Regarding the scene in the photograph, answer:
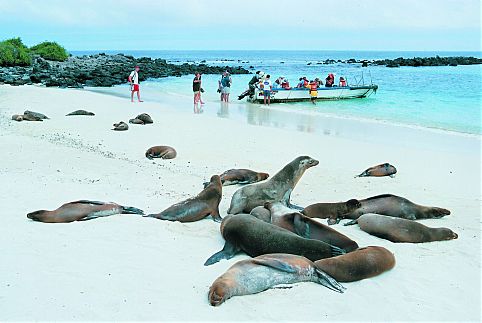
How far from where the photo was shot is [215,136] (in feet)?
43.2

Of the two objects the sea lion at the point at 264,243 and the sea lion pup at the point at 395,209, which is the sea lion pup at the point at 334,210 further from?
the sea lion at the point at 264,243

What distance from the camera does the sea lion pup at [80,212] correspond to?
628cm

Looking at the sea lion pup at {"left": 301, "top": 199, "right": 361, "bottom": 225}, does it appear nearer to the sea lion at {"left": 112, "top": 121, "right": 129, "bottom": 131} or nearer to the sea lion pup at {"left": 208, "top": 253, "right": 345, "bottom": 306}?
the sea lion pup at {"left": 208, "top": 253, "right": 345, "bottom": 306}

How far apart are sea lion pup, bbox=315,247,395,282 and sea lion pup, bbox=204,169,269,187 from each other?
12.4 ft

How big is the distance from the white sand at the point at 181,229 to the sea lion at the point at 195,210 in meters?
0.17

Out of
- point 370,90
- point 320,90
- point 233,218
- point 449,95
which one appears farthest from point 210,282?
point 449,95

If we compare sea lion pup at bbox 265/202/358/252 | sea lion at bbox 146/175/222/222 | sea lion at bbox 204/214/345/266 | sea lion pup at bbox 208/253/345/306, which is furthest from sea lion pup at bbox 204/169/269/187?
sea lion pup at bbox 208/253/345/306

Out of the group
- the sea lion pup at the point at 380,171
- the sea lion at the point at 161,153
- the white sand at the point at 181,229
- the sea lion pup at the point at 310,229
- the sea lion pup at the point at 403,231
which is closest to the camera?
the white sand at the point at 181,229

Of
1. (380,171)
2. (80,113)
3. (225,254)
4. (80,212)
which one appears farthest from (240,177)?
(80,113)

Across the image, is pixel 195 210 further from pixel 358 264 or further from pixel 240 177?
pixel 358 264

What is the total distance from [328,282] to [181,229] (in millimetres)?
2138

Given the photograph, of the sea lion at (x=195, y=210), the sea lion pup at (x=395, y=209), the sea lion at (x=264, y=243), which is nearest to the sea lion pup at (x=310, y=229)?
the sea lion at (x=264, y=243)

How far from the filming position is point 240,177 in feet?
28.9

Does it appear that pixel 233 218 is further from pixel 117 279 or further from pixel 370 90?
pixel 370 90
